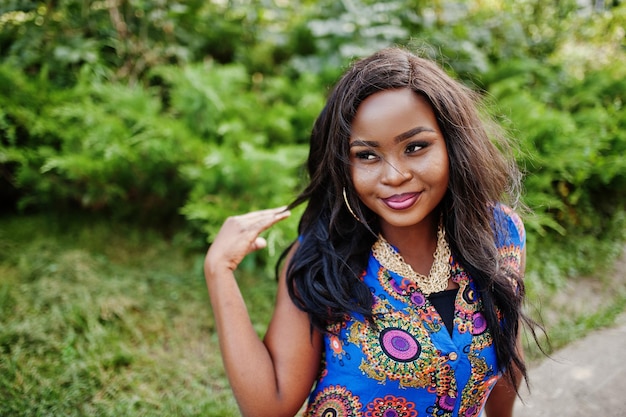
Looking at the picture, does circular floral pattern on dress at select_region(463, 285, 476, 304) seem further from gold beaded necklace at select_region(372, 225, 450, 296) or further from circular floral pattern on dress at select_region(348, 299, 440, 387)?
circular floral pattern on dress at select_region(348, 299, 440, 387)

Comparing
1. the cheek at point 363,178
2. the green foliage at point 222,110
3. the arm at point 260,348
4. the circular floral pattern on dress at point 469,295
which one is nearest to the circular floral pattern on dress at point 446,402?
the circular floral pattern on dress at point 469,295

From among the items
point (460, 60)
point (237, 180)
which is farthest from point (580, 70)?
point (237, 180)

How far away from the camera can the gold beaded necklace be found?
151cm

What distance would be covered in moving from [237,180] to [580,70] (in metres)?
4.34

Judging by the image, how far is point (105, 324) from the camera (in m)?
2.64

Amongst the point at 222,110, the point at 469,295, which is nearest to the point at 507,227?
the point at 469,295

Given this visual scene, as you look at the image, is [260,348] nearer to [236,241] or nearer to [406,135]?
[236,241]

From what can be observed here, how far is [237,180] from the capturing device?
3115mm

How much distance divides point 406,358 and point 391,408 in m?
0.20

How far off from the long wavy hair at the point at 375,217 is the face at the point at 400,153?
4 cm

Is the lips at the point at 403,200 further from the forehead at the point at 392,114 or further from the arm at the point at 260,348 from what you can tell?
the arm at the point at 260,348

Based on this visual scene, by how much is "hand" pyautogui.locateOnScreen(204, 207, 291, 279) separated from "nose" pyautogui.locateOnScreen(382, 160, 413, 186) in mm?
484

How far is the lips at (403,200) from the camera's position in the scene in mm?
1363

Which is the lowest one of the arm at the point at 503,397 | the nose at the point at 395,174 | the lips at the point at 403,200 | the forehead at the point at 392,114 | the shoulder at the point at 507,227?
the arm at the point at 503,397
